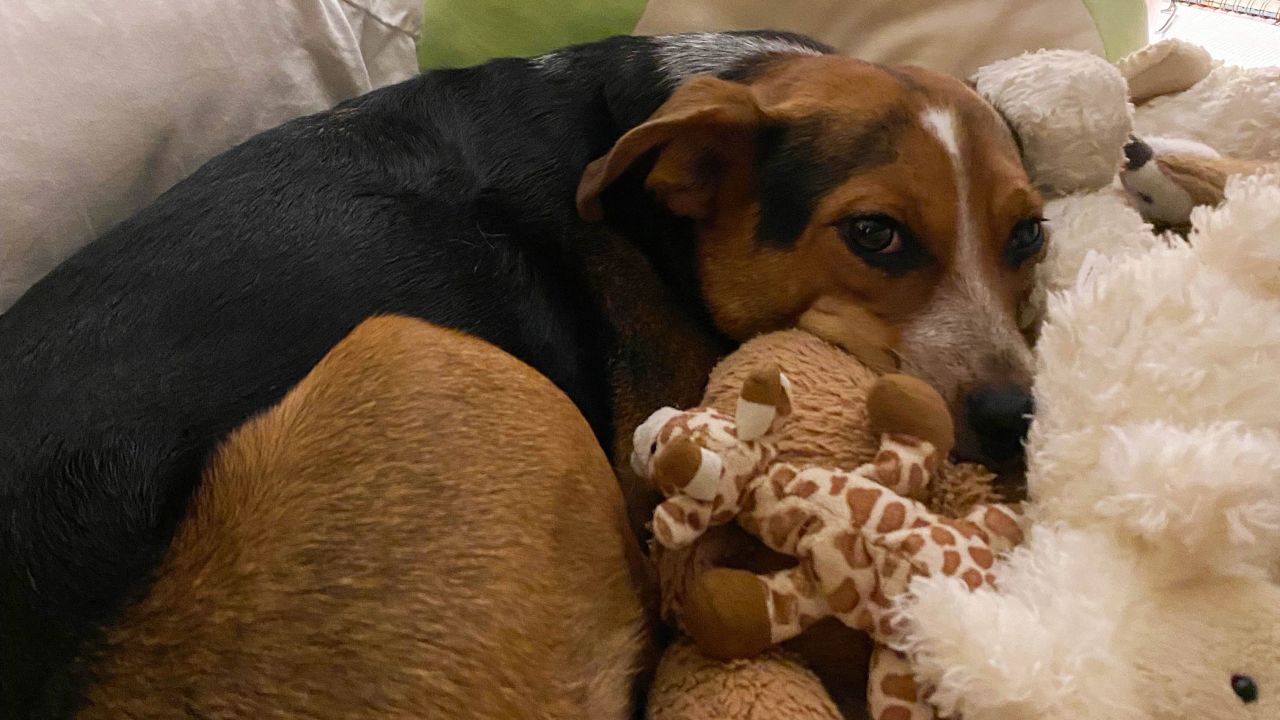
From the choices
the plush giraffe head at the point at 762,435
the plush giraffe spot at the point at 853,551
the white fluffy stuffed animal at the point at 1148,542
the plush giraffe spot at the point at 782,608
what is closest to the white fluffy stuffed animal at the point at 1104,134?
the white fluffy stuffed animal at the point at 1148,542

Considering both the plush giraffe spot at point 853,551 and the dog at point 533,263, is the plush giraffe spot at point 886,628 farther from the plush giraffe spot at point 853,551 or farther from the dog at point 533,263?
the dog at point 533,263

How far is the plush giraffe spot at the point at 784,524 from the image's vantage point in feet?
4.82

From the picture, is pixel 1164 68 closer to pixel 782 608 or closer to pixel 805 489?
pixel 805 489

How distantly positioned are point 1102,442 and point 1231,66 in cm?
197

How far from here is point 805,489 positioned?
149cm

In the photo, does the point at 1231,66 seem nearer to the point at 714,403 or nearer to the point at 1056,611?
the point at 714,403

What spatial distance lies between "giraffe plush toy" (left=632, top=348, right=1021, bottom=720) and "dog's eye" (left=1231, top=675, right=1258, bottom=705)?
32cm

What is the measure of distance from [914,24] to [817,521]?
2070mm

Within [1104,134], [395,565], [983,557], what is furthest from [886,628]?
[1104,134]

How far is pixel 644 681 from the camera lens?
1707mm

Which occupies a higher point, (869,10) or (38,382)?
(38,382)

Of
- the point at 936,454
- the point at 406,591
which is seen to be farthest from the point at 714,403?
the point at 406,591

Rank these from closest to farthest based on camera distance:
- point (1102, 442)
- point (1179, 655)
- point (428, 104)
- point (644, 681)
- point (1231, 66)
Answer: point (1179, 655) → point (1102, 442) → point (644, 681) → point (428, 104) → point (1231, 66)

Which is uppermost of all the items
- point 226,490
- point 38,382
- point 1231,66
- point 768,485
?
point 38,382
